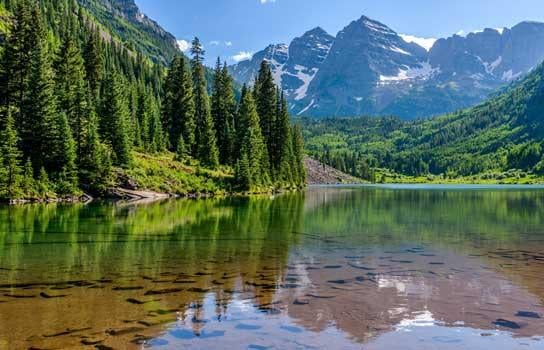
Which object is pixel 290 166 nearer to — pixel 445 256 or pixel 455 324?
pixel 445 256

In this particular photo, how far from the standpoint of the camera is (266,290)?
17.8m

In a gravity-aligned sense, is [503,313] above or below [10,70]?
below

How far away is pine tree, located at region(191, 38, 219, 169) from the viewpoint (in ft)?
320

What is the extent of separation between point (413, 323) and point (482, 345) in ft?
7.13

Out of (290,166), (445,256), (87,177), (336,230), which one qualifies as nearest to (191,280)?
(445,256)

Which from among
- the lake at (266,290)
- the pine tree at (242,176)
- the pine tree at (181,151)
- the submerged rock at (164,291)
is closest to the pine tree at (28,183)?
the lake at (266,290)

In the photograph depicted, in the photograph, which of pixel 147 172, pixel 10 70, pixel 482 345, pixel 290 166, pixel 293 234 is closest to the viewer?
pixel 482 345

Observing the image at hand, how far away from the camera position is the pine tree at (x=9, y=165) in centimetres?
6041

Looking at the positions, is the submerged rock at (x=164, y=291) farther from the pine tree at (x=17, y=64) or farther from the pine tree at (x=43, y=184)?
the pine tree at (x=17, y=64)

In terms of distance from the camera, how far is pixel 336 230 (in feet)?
127

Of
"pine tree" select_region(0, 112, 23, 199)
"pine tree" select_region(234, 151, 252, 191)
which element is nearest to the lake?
"pine tree" select_region(0, 112, 23, 199)

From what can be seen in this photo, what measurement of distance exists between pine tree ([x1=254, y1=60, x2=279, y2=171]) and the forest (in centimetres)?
23

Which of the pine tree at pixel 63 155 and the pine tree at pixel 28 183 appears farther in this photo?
the pine tree at pixel 63 155

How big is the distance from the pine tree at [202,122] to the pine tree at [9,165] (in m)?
40.0
